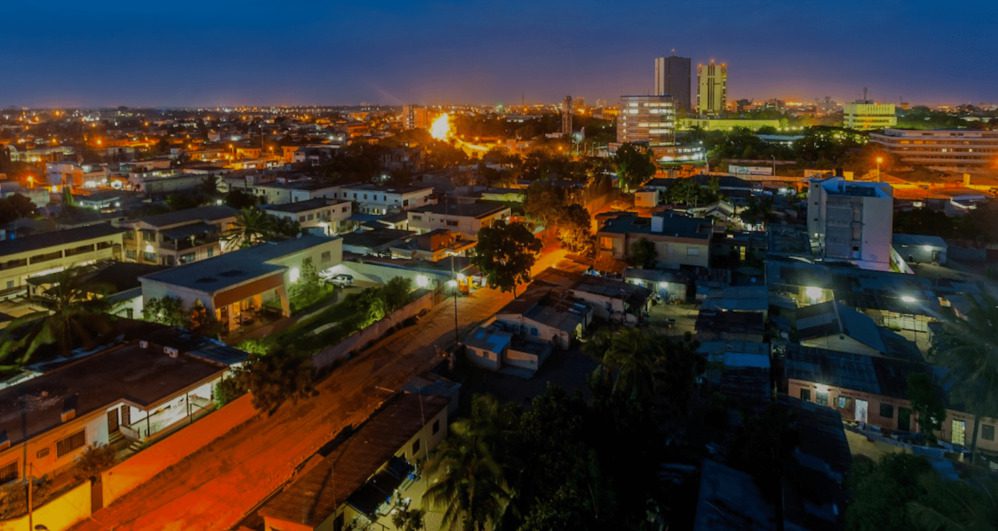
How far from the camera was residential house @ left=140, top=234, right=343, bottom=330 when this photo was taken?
1316 centimetres

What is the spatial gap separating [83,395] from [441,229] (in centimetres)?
1343

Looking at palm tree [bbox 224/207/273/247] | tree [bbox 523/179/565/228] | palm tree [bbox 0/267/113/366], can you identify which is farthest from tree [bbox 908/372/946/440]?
palm tree [bbox 224/207/273/247]

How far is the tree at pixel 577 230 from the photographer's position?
66.9 ft

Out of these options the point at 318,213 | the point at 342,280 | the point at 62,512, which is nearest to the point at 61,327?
the point at 62,512

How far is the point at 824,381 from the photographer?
32.6 ft

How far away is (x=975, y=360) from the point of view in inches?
326

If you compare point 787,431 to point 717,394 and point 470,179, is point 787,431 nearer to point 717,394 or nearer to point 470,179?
point 717,394

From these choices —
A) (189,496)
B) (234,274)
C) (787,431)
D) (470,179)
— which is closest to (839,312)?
(787,431)

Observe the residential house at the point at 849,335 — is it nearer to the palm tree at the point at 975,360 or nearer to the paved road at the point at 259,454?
the palm tree at the point at 975,360

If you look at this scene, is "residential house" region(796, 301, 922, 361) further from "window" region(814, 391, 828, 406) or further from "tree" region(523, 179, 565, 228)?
"tree" region(523, 179, 565, 228)

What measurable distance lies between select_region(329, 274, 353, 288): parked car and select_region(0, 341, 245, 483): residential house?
20.6 ft

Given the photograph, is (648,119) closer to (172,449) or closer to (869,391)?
(869,391)

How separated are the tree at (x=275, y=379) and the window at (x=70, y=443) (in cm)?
212

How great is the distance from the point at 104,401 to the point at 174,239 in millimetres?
11294
